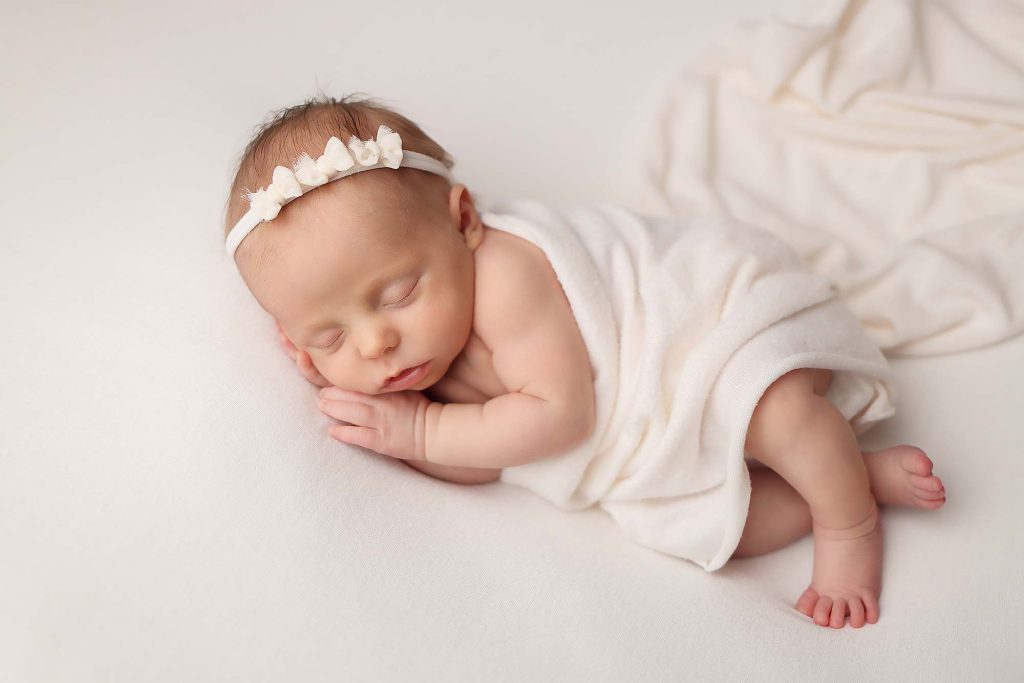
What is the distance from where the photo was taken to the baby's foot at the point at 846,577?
1.45 meters

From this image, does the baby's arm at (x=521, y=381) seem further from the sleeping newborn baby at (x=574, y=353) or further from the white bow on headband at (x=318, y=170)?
the white bow on headband at (x=318, y=170)

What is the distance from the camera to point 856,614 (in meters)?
1.44

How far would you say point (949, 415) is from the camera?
5.52ft

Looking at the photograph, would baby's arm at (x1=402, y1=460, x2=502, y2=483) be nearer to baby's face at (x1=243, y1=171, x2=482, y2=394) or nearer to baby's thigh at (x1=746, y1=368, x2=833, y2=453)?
baby's face at (x1=243, y1=171, x2=482, y2=394)

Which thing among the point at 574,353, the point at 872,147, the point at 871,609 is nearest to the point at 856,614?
the point at 871,609

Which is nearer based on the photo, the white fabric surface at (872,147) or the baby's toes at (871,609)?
the baby's toes at (871,609)

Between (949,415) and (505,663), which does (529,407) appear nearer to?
(505,663)

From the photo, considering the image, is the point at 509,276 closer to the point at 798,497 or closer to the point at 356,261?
the point at 356,261

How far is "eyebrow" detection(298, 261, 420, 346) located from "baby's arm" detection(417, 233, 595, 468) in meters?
0.13

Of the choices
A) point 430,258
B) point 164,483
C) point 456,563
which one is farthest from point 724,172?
point 164,483

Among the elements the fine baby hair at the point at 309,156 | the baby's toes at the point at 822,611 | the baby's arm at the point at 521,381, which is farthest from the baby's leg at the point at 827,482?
the fine baby hair at the point at 309,156

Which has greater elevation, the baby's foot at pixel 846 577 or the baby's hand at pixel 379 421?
the baby's hand at pixel 379 421

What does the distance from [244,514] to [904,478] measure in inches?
39.2

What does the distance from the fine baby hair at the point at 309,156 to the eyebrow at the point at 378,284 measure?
131 mm
